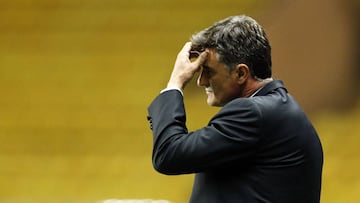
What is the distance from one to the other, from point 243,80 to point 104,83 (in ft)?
10.3

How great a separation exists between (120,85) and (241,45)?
3.12 m

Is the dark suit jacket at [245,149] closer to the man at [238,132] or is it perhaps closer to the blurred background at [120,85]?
the man at [238,132]

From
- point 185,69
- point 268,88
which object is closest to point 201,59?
point 185,69

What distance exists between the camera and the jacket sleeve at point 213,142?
227cm

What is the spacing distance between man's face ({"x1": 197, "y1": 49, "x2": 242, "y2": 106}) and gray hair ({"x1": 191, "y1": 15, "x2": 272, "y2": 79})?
2 cm

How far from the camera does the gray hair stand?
2355mm

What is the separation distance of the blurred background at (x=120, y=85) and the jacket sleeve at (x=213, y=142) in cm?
295

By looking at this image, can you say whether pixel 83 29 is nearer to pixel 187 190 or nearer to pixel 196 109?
pixel 196 109

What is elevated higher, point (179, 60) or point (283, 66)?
point (283, 66)

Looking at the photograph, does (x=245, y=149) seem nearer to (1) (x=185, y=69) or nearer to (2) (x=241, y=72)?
(2) (x=241, y=72)

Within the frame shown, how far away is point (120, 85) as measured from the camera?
214 inches

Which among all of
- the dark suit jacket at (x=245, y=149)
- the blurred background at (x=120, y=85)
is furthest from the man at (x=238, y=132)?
the blurred background at (x=120, y=85)

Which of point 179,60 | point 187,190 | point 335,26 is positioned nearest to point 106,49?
point 187,190

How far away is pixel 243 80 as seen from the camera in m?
2.38
